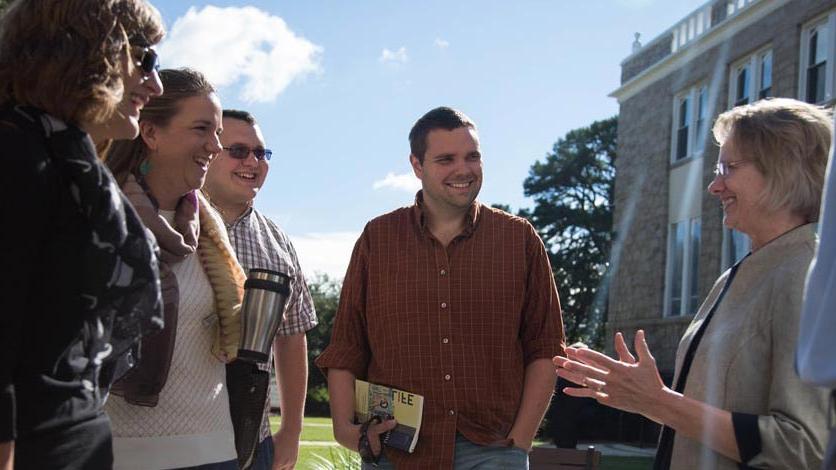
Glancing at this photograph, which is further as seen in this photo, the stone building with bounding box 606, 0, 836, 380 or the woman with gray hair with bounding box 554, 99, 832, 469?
the stone building with bounding box 606, 0, 836, 380

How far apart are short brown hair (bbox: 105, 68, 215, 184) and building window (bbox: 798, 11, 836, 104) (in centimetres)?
1660

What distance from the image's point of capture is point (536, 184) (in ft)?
202

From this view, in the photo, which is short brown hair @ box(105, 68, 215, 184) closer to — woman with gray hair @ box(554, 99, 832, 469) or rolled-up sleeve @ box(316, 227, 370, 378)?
rolled-up sleeve @ box(316, 227, 370, 378)

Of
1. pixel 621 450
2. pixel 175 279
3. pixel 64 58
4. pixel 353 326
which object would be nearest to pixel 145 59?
pixel 64 58

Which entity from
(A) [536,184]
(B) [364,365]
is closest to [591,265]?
(A) [536,184]

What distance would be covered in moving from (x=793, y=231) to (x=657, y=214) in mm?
22422

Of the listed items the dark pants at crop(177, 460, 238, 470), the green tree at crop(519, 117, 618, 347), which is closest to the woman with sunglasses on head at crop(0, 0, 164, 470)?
the dark pants at crop(177, 460, 238, 470)

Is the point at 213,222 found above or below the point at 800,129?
below

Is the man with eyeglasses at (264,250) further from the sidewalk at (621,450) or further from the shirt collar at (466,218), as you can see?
the sidewalk at (621,450)

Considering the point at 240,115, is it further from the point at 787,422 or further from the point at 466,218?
the point at 787,422

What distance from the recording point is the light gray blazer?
289 cm

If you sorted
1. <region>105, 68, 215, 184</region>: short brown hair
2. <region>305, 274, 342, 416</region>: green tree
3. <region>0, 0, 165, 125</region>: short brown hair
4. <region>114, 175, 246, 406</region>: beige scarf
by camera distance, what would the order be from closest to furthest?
<region>0, 0, 165, 125</region>: short brown hair, <region>114, 175, 246, 406</region>: beige scarf, <region>105, 68, 215, 184</region>: short brown hair, <region>305, 274, 342, 416</region>: green tree

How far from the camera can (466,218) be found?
14.4ft

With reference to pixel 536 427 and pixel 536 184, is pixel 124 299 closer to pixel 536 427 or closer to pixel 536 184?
pixel 536 427
